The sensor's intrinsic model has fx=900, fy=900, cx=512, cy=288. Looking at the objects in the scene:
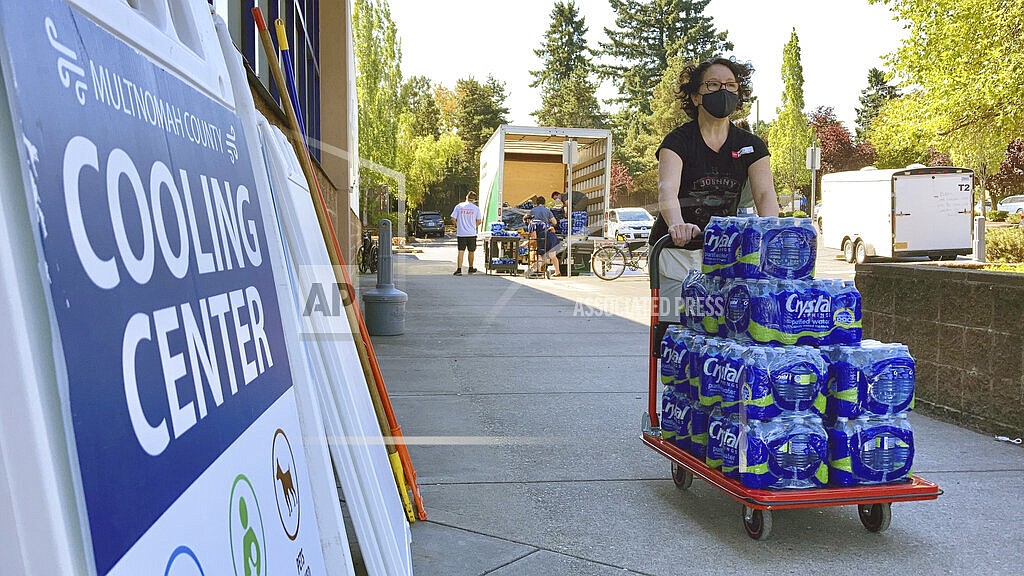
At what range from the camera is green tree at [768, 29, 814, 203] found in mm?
56594

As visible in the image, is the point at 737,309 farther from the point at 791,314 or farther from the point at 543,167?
the point at 543,167

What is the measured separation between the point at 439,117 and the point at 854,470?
2996 inches

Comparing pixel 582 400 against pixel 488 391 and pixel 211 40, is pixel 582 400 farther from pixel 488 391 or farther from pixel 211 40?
pixel 211 40

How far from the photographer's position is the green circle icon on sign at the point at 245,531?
5.13 ft

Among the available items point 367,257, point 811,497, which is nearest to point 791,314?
point 811,497

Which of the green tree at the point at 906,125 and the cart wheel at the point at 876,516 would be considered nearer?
the cart wheel at the point at 876,516

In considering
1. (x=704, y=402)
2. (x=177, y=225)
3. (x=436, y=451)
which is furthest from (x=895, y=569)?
(x=177, y=225)

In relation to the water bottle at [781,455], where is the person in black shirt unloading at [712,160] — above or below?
above

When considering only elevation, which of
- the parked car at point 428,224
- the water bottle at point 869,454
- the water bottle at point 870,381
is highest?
the water bottle at point 870,381

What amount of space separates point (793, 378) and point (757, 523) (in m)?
0.63

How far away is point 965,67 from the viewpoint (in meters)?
14.2

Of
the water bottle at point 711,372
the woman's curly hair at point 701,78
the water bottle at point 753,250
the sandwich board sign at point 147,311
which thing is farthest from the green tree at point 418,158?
the sandwich board sign at point 147,311

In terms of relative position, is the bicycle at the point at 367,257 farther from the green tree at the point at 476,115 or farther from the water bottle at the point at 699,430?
the green tree at the point at 476,115

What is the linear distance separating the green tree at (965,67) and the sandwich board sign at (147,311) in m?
13.8
